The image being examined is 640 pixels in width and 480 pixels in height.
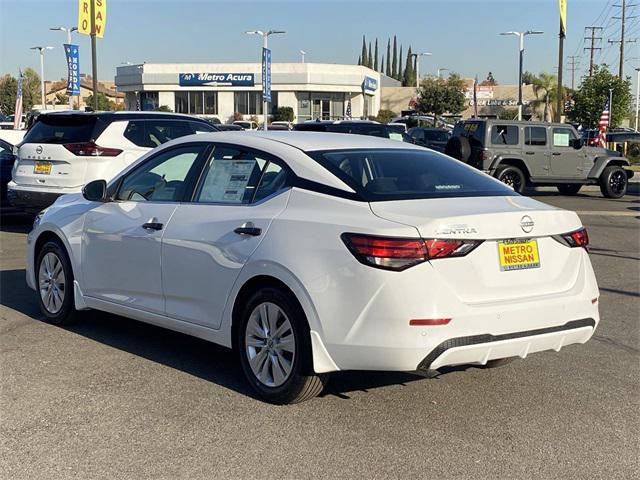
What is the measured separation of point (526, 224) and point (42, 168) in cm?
894

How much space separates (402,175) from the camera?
519 centimetres

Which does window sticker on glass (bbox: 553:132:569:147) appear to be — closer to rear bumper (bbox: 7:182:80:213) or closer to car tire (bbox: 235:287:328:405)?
rear bumper (bbox: 7:182:80:213)

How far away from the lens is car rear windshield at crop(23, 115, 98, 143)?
11.7m

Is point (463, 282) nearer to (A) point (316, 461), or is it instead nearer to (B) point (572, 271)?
(B) point (572, 271)

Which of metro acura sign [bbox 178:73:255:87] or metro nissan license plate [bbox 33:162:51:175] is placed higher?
metro acura sign [bbox 178:73:255:87]

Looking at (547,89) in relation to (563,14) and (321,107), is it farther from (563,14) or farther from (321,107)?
(563,14)

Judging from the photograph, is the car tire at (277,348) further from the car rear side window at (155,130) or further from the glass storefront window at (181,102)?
the glass storefront window at (181,102)

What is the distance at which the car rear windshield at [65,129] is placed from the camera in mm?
11680

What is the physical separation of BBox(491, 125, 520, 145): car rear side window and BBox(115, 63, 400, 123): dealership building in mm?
46965

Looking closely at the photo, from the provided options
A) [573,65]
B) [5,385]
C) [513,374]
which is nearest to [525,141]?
[513,374]

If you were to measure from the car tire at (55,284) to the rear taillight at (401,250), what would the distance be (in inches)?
125

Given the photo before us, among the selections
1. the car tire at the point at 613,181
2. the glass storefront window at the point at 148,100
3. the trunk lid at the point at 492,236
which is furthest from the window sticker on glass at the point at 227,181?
the glass storefront window at the point at 148,100

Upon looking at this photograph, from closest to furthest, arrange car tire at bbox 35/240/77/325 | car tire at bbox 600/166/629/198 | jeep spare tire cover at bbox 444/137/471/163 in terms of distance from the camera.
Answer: car tire at bbox 35/240/77/325, jeep spare tire cover at bbox 444/137/471/163, car tire at bbox 600/166/629/198

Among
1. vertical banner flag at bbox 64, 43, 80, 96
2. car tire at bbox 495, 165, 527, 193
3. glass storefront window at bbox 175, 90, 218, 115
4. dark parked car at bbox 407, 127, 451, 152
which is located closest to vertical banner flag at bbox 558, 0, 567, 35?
dark parked car at bbox 407, 127, 451, 152
